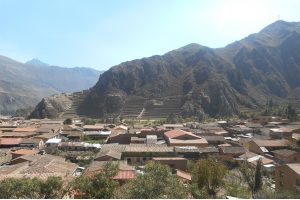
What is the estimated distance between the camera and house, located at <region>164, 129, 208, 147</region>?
51.4 meters

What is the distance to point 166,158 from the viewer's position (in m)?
41.6

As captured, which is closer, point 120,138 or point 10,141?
point 10,141

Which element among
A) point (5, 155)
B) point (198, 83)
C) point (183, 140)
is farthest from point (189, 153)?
point (198, 83)

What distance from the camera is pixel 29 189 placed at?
2025 centimetres

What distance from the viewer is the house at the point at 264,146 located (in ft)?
164

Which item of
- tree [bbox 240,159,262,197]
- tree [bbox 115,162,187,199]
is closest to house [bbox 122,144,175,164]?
tree [bbox 240,159,262,197]

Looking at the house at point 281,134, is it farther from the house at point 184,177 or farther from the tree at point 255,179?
the tree at point 255,179

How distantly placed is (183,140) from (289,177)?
79.4ft

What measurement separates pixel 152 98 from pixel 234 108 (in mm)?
27676

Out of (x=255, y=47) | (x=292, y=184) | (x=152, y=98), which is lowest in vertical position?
(x=292, y=184)

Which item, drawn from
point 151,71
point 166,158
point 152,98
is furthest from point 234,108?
point 166,158

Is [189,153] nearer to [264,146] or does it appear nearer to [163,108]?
[264,146]

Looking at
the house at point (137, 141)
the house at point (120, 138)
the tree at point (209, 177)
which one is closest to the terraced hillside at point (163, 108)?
the house at point (120, 138)

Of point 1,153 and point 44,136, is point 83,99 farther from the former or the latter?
point 1,153
